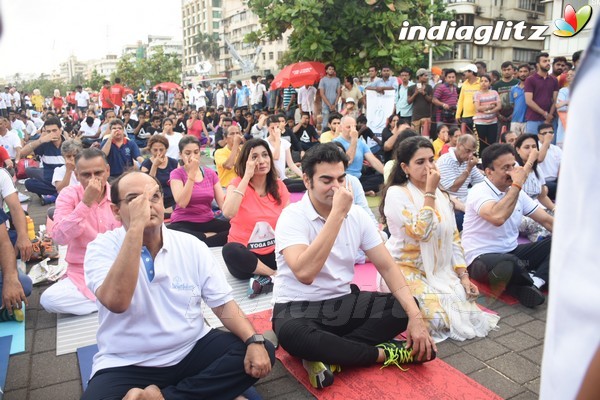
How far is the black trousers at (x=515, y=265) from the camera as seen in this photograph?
3.54 m

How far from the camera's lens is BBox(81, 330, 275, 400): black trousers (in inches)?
81.4

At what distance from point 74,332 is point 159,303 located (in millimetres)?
1544

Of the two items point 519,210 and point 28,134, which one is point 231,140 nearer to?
point 519,210

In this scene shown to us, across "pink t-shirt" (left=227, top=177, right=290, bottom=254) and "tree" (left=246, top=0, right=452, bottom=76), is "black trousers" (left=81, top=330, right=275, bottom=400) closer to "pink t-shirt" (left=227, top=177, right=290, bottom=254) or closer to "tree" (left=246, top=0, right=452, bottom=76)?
"pink t-shirt" (left=227, top=177, right=290, bottom=254)

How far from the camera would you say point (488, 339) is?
123 inches

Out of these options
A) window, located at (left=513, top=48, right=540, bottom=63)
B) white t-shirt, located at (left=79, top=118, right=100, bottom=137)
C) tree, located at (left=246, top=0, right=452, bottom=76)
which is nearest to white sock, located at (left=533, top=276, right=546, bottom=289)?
tree, located at (left=246, top=0, right=452, bottom=76)

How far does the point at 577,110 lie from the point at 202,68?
1811 inches

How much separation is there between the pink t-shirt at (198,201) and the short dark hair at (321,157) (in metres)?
2.24

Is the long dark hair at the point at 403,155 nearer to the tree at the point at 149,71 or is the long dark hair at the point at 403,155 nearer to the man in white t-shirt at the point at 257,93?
the man in white t-shirt at the point at 257,93

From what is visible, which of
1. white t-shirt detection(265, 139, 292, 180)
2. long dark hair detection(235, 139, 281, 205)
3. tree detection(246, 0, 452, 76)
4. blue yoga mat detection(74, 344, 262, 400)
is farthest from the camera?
tree detection(246, 0, 452, 76)

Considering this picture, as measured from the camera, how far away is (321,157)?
2.79 metres

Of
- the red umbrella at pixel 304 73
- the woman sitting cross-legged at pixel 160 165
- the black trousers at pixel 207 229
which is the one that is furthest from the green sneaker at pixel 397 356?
the red umbrella at pixel 304 73

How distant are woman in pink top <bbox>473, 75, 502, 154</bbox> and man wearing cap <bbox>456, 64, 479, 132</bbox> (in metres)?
0.15

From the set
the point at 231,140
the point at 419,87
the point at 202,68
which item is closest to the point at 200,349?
the point at 231,140
